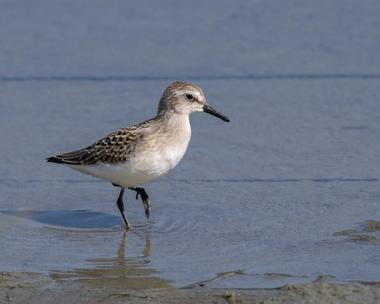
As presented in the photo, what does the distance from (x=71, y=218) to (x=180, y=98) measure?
1.32m

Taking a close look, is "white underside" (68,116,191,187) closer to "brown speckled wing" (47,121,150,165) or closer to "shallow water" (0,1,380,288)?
"brown speckled wing" (47,121,150,165)

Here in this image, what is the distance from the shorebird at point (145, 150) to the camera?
27.5 feet

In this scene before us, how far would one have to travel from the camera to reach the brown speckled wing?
27.8 feet

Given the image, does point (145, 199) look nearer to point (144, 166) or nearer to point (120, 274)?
point (144, 166)

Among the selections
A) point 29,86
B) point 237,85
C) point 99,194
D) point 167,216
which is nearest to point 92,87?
point 29,86

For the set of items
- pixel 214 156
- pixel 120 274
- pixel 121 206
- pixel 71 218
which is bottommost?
pixel 120 274

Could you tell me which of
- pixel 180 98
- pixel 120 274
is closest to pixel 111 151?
pixel 180 98

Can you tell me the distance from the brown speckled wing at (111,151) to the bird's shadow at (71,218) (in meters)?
0.41

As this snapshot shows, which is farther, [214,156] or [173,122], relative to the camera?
[214,156]

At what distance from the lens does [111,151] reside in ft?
28.0

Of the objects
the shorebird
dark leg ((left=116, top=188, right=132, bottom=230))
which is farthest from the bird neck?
dark leg ((left=116, top=188, right=132, bottom=230))

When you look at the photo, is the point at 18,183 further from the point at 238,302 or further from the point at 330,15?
the point at 330,15

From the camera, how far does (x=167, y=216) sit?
27.5 feet

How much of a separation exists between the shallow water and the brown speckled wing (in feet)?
1.22
